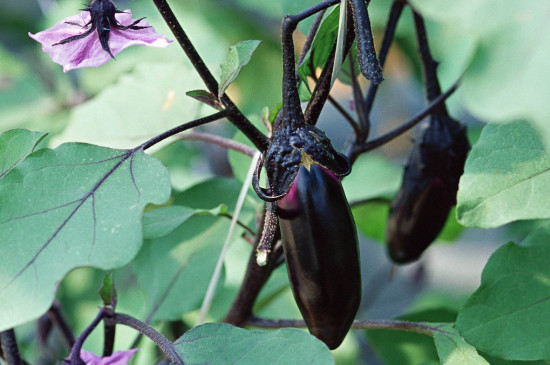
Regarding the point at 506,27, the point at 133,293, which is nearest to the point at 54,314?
the point at 133,293

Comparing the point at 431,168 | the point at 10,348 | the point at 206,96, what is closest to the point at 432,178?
the point at 431,168

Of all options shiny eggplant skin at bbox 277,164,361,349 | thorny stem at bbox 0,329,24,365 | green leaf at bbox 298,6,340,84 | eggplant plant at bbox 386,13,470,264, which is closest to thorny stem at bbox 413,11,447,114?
eggplant plant at bbox 386,13,470,264

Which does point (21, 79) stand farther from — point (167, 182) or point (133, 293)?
point (167, 182)

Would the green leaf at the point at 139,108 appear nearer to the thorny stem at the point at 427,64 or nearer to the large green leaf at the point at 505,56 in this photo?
the thorny stem at the point at 427,64

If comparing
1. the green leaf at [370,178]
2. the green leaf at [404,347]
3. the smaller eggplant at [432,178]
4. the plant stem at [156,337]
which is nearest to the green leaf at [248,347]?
the plant stem at [156,337]

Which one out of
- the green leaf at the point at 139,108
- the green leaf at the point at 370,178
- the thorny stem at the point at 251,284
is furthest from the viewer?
the green leaf at the point at 370,178
